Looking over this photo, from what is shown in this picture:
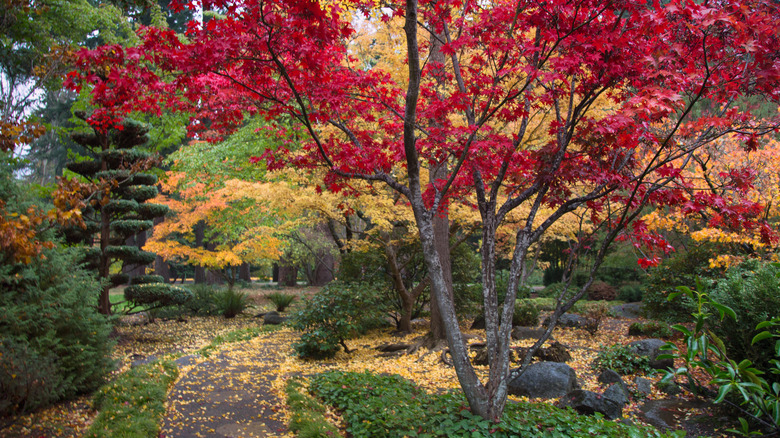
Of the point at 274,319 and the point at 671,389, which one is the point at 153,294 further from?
the point at 671,389

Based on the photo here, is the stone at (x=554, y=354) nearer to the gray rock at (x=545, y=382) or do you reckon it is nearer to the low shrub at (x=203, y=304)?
the gray rock at (x=545, y=382)

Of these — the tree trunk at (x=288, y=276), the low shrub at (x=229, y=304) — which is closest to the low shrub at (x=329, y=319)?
the low shrub at (x=229, y=304)

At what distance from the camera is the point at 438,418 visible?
3.66 m

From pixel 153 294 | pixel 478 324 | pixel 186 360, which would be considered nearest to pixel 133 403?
pixel 186 360

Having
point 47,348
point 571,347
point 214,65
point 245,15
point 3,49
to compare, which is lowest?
point 571,347

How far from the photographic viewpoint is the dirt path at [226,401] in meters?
3.99

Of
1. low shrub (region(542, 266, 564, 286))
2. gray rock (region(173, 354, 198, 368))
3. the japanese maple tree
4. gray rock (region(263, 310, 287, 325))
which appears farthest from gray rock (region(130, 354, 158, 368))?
low shrub (region(542, 266, 564, 286))

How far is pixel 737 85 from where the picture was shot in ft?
10.7

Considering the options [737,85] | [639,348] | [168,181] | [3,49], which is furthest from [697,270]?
[3,49]

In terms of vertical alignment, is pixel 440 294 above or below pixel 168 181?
below

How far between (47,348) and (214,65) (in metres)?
3.18

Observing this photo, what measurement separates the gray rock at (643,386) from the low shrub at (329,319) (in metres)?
3.93

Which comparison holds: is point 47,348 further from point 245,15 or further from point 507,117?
point 507,117

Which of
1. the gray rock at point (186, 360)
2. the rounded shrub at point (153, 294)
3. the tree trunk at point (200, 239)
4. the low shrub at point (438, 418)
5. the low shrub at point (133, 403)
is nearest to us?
the low shrub at point (438, 418)
